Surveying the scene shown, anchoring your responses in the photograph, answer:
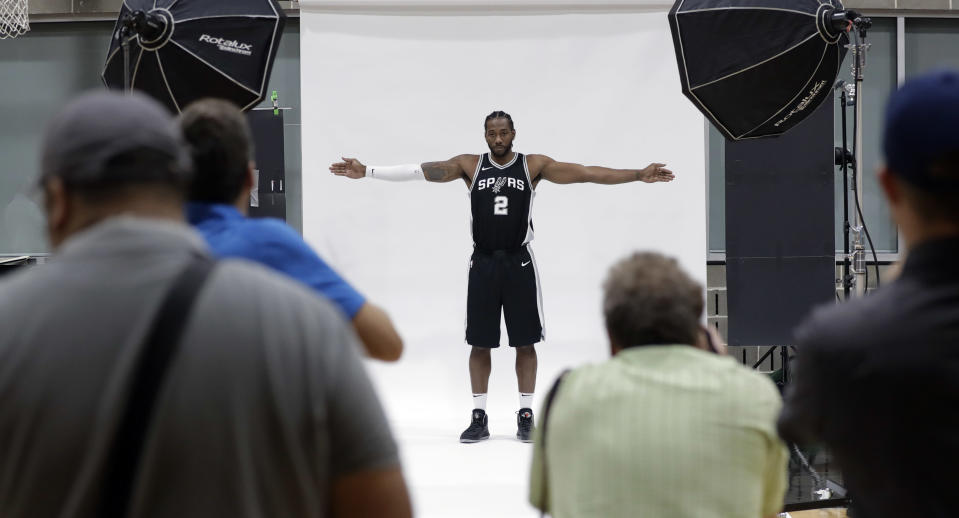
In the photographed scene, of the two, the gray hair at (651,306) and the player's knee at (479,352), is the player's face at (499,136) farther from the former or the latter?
the gray hair at (651,306)

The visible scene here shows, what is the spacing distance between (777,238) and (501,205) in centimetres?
160

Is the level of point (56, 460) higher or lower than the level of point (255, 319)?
lower

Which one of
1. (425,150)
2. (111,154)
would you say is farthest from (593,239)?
(111,154)

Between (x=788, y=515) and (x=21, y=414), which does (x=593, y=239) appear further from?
(x=21, y=414)

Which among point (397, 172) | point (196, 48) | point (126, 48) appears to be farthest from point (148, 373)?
point (397, 172)

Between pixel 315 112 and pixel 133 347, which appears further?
pixel 315 112

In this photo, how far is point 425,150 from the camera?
17.3 feet

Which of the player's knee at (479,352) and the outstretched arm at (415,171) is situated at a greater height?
the outstretched arm at (415,171)

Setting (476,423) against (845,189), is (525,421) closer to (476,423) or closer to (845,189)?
(476,423)

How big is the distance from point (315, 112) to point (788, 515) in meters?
3.17

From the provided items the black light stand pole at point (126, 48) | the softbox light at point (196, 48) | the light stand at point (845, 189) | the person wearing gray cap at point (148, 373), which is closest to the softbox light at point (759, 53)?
the light stand at point (845, 189)

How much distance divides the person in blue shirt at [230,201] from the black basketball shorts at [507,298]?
321cm

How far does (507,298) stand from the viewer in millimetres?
4723

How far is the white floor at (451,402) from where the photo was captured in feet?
13.9
